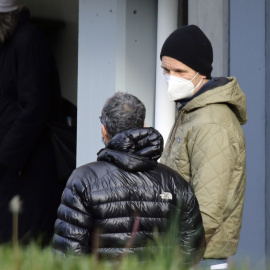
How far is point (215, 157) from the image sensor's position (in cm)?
375

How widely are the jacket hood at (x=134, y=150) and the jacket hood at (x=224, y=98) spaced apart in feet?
1.56

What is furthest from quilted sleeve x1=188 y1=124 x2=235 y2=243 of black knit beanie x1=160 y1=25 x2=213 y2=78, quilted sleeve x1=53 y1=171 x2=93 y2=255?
quilted sleeve x1=53 y1=171 x2=93 y2=255

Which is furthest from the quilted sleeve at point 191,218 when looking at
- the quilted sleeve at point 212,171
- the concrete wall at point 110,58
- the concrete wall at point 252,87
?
the concrete wall at point 110,58

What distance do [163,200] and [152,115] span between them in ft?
9.36

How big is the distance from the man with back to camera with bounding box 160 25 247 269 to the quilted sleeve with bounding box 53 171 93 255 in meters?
0.56

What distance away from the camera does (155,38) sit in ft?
20.7

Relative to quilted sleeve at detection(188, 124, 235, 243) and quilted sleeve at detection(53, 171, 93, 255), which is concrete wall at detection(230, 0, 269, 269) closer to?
quilted sleeve at detection(188, 124, 235, 243)

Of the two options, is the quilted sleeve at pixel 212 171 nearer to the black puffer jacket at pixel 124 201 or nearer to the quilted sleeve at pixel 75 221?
the black puffer jacket at pixel 124 201

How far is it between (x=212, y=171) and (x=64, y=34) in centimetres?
427

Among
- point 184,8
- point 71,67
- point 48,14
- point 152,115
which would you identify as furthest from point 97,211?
point 48,14

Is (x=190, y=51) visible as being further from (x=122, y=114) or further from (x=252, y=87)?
(x=252, y=87)

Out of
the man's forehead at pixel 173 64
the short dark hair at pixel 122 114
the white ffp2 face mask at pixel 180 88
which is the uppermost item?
the man's forehead at pixel 173 64

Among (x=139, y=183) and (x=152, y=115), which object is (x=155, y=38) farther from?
(x=139, y=183)

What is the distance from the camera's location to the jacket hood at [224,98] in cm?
396
